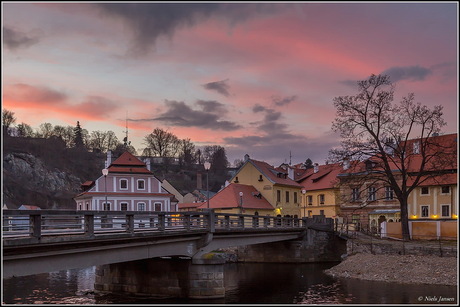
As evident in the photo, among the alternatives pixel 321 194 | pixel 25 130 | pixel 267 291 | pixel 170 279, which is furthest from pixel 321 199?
pixel 25 130

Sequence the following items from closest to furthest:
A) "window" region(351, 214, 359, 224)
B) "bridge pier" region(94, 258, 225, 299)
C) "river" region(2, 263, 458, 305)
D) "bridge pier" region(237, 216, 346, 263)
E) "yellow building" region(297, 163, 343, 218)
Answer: "river" region(2, 263, 458, 305), "bridge pier" region(94, 258, 225, 299), "bridge pier" region(237, 216, 346, 263), "window" region(351, 214, 359, 224), "yellow building" region(297, 163, 343, 218)

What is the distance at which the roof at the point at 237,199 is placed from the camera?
2488 inches

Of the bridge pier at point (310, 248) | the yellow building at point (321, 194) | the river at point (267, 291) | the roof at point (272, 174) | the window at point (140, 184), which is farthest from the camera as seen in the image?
the yellow building at point (321, 194)

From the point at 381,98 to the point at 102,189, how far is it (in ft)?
111

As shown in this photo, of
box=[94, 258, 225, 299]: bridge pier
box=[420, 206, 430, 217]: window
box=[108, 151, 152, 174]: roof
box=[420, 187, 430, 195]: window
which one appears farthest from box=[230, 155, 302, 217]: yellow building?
box=[94, 258, 225, 299]: bridge pier

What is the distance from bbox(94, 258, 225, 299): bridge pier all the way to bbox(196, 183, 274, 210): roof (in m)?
33.4

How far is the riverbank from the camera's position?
113 feet

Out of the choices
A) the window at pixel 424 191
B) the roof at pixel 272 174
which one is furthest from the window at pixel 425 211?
the roof at pixel 272 174

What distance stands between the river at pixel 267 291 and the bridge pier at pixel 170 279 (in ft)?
2.58

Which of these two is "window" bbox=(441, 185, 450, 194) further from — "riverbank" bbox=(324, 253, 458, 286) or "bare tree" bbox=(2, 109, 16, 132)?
"bare tree" bbox=(2, 109, 16, 132)

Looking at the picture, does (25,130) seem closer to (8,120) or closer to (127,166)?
(8,120)

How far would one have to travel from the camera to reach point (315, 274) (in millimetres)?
40281

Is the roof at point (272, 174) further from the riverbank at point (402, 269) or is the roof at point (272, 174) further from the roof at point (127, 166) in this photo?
the riverbank at point (402, 269)

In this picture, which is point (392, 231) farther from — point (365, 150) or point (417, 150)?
point (417, 150)
